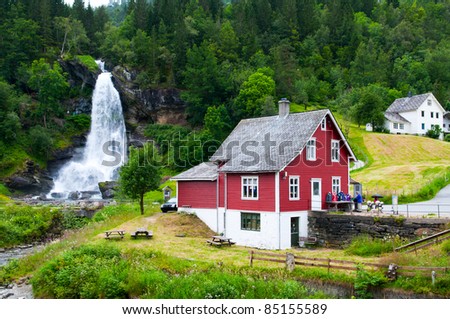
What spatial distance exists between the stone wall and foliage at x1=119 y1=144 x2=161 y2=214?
1217 centimetres

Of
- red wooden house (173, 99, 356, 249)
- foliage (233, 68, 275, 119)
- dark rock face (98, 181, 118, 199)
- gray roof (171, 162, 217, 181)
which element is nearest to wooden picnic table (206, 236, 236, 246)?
red wooden house (173, 99, 356, 249)

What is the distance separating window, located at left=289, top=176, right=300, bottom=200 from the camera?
28.4 m

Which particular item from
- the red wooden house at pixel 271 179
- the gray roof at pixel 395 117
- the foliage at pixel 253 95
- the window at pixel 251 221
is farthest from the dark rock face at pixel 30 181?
the gray roof at pixel 395 117

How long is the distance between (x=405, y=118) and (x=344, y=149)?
49.9 m

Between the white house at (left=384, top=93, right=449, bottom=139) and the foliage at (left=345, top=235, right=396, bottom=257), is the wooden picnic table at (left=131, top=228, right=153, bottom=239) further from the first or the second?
the white house at (left=384, top=93, right=449, bottom=139)

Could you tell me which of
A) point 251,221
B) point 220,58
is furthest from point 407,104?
point 251,221

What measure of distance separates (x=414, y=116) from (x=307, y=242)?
56245 millimetres

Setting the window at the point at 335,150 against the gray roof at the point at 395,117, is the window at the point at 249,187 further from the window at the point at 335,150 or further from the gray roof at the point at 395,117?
the gray roof at the point at 395,117

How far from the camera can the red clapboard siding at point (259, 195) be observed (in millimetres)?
27969

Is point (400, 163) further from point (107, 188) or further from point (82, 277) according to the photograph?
point (82, 277)

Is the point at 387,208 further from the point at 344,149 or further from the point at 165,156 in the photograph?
the point at 165,156

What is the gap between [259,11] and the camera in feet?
339

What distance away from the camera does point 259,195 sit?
1125 inches

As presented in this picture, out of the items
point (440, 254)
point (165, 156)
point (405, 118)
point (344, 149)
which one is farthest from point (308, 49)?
point (440, 254)
